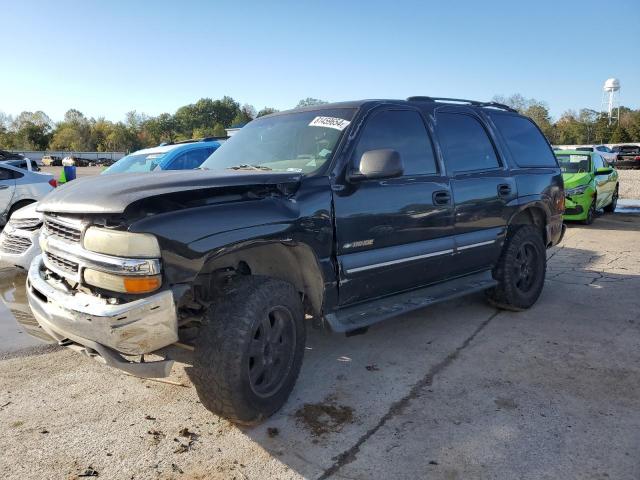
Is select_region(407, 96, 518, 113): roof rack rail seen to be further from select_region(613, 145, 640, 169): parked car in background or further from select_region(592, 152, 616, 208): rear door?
select_region(613, 145, 640, 169): parked car in background

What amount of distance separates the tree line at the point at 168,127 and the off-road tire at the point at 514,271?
61947mm

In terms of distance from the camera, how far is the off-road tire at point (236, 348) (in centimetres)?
273

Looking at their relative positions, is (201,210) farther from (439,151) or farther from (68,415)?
(439,151)

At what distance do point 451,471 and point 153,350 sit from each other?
1.65 m

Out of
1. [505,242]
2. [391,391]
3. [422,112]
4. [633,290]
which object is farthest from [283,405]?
[633,290]

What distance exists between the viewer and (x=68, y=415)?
10.4ft

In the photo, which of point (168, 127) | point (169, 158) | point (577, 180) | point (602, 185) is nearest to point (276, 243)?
point (169, 158)

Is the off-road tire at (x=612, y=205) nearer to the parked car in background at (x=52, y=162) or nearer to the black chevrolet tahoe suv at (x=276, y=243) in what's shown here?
the black chevrolet tahoe suv at (x=276, y=243)

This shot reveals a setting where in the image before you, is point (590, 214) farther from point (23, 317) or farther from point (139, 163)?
point (23, 317)

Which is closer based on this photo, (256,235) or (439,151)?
(256,235)

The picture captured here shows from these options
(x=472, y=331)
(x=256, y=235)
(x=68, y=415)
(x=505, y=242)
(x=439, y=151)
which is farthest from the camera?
(x=505, y=242)

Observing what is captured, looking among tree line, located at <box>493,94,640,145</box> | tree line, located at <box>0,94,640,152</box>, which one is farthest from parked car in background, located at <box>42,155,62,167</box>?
tree line, located at <box>493,94,640,145</box>

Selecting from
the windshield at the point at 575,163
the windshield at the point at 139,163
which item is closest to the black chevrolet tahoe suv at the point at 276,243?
the windshield at the point at 139,163

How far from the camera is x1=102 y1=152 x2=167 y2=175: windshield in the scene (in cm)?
808
